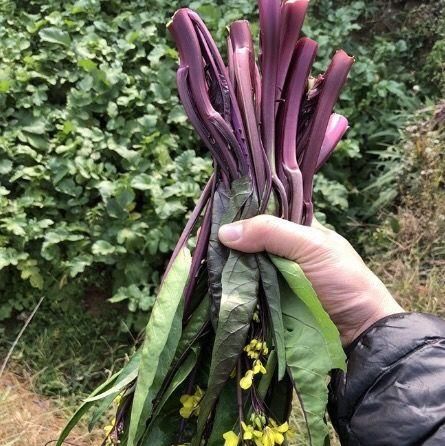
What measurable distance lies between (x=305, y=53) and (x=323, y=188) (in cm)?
222

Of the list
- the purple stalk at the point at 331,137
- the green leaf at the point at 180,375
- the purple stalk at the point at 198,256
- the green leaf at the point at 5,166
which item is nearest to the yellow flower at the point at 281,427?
the green leaf at the point at 180,375

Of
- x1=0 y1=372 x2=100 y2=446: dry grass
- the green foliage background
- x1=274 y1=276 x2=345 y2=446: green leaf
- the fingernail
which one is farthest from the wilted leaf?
the green foliage background

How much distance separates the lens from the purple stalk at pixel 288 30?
141 cm

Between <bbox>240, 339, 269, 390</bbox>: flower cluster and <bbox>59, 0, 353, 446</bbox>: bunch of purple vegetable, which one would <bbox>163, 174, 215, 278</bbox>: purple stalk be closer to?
<bbox>59, 0, 353, 446</bbox>: bunch of purple vegetable

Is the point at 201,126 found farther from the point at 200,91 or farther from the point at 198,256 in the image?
the point at 198,256

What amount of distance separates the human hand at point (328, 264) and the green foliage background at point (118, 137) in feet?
5.84

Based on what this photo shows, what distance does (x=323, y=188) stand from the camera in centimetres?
365

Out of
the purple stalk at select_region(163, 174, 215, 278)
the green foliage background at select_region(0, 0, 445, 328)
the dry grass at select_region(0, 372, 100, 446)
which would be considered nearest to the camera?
the purple stalk at select_region(163, 174, 215, 278)

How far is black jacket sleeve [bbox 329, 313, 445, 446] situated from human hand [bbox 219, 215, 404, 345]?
9cm

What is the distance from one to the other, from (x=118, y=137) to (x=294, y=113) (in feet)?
7.60

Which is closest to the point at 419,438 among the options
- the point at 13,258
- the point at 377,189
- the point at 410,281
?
the point at 410,281

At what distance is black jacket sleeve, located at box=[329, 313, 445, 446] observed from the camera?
4.13 feet

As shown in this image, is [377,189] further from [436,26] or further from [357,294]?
[357,294]

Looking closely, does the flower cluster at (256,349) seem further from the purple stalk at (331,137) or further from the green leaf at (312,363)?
the purple stalk at (331,137)
